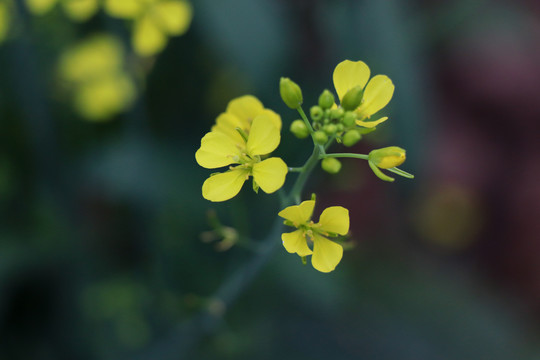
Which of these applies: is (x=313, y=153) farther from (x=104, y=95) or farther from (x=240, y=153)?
(x=104, y=95)

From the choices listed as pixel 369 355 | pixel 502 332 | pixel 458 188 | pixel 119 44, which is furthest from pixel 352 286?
pixel 119 44

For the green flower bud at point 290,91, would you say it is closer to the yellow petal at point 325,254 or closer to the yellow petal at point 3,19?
the yellow petal at point 325,254

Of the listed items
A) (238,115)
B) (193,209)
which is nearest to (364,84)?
(238,115)

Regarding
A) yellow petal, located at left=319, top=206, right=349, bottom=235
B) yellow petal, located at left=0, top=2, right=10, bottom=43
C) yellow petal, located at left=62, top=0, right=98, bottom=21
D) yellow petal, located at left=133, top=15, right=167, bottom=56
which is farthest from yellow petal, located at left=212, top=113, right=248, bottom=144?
yellow petal, located at left=0, top=2, right=10, bottom=43

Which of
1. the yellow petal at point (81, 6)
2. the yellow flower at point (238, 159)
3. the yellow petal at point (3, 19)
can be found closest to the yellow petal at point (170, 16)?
the yellow petal at point (81, 6)

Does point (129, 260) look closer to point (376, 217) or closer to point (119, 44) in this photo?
point (119, 44)

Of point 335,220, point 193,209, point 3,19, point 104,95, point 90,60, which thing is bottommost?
point 193,209
